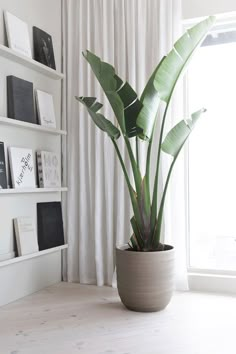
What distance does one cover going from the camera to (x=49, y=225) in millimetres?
2727

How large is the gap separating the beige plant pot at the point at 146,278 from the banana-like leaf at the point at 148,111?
0.68 m

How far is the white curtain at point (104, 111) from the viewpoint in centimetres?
267

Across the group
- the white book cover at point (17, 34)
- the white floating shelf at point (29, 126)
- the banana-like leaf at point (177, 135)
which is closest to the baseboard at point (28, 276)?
the white floating shelf at point (29, 126)

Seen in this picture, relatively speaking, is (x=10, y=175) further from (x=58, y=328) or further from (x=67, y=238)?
(x=58, y=328)

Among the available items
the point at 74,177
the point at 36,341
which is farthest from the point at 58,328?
the point at 74,177

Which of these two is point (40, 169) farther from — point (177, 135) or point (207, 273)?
point (207, 273)

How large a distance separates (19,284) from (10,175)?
27.6 inches

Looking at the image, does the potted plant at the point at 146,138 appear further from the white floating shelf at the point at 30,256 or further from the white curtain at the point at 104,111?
the white floating shelf at the point at 30,256

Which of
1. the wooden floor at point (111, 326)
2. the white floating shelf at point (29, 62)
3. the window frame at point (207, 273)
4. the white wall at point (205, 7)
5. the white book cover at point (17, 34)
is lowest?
the wooden floor at point (111, 326)

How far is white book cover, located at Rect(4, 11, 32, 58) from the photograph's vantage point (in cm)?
238

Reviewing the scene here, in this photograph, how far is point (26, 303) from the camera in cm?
238

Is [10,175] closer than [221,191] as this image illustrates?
Yes

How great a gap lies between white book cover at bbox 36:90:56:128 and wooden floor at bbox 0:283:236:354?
1.17 metres

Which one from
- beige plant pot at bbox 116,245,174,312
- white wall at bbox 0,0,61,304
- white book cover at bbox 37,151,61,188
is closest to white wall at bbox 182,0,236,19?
white wall at bbox 0,0,61,304
